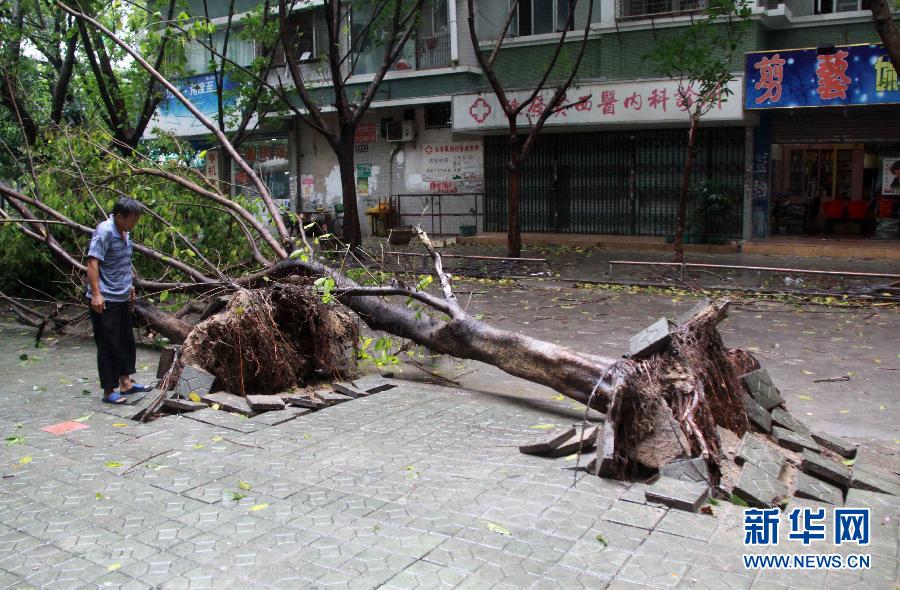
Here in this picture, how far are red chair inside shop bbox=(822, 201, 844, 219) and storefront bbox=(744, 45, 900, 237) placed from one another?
0.07 feet

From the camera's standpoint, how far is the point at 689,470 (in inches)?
187

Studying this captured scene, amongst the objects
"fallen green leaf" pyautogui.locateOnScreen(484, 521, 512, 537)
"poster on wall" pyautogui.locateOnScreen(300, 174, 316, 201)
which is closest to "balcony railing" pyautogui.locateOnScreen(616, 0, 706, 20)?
"poster on wall" pyautogui.locateOnScreen(300, 174, 316, 201)

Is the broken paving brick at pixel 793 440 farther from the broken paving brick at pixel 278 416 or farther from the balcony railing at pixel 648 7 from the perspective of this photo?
the balcony railing at pixel 648 7

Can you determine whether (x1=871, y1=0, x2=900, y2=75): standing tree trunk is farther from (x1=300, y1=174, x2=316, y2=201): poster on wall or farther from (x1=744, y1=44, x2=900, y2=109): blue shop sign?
(x1=300, y1=174, x2=316, y2=201): poster on wall

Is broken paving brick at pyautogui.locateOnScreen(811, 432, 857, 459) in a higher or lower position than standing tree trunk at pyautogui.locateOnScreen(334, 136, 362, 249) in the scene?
lower

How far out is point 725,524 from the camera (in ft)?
13.9

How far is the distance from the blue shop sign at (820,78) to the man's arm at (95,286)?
46.1ft

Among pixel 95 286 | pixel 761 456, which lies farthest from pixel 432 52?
pixel 761 456

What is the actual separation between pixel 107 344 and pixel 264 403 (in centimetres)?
138

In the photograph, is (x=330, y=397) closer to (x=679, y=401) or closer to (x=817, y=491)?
(x=679, y=401)

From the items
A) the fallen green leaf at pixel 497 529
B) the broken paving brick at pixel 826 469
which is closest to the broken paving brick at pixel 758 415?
the broken paving brick at pixel 826 469

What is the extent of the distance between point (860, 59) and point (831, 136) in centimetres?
230

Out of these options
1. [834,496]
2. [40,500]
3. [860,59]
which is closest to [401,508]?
[40,500]

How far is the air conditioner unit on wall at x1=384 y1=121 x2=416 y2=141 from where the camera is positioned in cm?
2284
